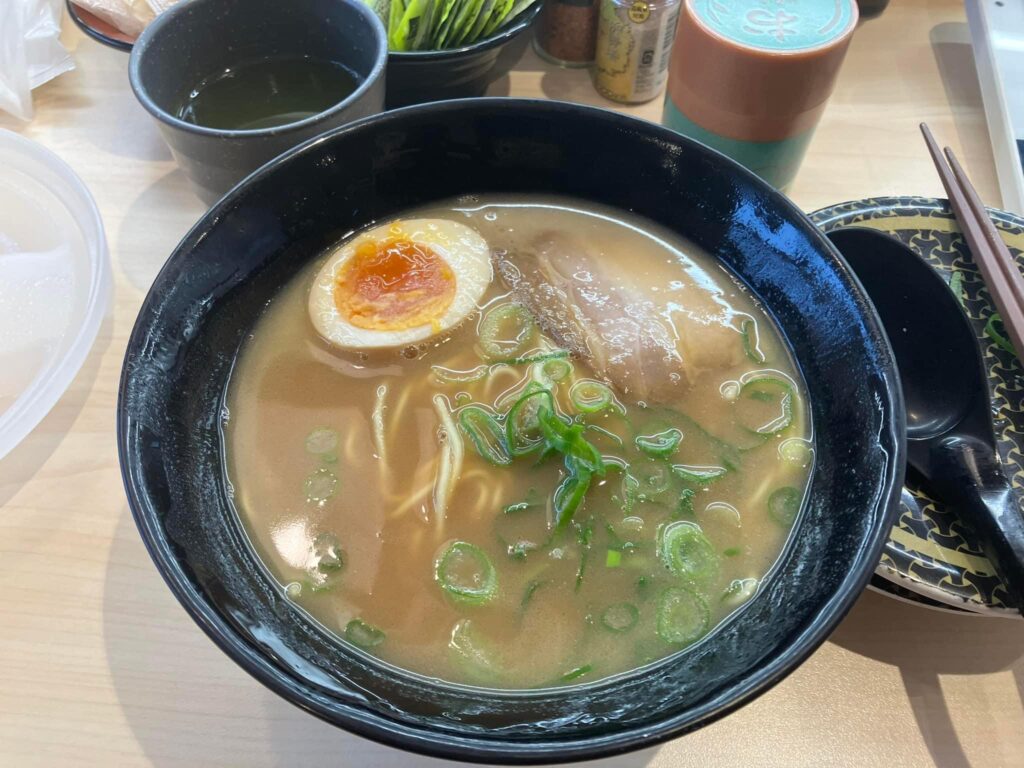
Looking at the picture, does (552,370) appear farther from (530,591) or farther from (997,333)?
(997,333)

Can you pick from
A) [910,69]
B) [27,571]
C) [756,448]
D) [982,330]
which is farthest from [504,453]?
[910,69]

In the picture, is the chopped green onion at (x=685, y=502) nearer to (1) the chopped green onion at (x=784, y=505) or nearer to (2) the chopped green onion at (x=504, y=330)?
(1) the chopped green onion at (x=784, y=505)

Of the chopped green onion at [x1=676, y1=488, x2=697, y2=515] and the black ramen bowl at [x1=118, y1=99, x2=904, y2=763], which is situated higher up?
the black ramen bowl at [x1=118, y1=99, x2=904, y2=763]

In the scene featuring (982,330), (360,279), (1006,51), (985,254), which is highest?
(1006,51)

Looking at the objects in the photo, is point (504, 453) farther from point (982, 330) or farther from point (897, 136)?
point (897, 136)

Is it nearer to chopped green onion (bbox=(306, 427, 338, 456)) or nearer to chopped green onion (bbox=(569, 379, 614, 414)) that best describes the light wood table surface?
chopped green onion (bbox=(306, 427, 338, 456))

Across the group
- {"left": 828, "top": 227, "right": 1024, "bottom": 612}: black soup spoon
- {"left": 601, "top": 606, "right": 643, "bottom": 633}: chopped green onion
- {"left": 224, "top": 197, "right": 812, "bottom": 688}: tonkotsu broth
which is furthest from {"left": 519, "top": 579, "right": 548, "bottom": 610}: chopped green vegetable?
{"left": 828, "top": 227, "right": 1024, "bottom": 612}: black soup spoon
